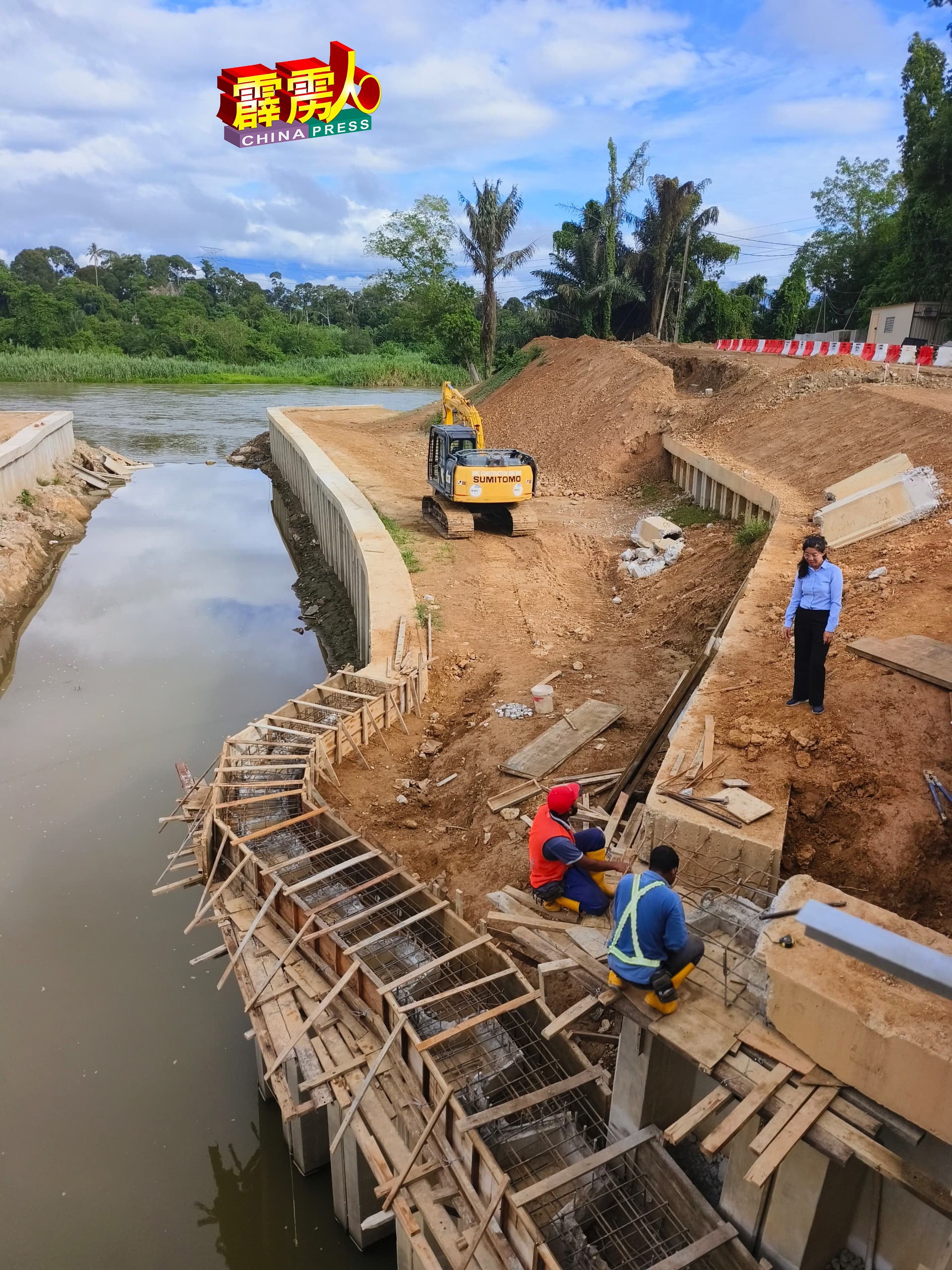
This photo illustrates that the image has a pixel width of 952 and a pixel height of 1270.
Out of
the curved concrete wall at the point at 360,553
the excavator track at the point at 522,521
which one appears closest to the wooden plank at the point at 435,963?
the curved concrete wall at the point at 360,553

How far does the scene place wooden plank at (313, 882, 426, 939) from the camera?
666 cm

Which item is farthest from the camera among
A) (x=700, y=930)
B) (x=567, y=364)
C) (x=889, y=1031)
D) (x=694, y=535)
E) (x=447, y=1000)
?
(x=567, y=364)

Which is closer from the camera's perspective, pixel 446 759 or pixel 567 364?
pixel 446 759

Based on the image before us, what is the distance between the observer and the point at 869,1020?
151 inches

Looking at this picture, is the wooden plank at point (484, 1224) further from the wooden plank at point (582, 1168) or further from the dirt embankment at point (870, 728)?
the dirt embankment at point (870, 728)

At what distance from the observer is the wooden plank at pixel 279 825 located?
7941 mm

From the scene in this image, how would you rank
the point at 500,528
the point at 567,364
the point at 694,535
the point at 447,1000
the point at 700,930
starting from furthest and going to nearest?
the point at 567,364
the point at 500,528
the point at 694,535
the point at 447,1000
the point at 700,930

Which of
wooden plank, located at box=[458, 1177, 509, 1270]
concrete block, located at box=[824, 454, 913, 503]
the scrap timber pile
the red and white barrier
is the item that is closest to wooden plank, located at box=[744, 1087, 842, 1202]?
the scrap timber pile

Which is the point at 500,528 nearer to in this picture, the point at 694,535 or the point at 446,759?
the point at 694,535

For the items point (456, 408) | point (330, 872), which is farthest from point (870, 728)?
point (456, 408)

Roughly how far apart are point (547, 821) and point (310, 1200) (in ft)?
11.8

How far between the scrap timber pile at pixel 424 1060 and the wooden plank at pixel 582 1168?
11mm

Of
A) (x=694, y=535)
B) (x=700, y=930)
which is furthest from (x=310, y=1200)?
(x=694, y=535)

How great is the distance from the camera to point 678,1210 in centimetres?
482
